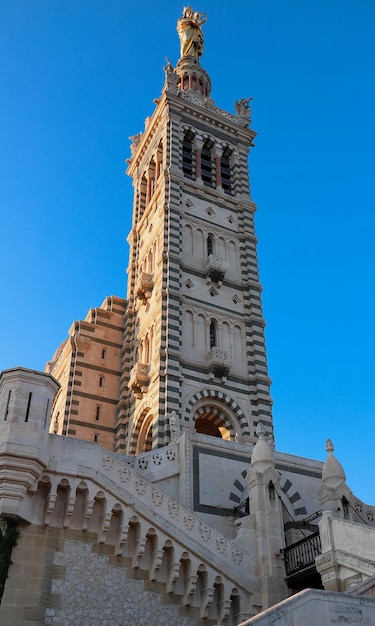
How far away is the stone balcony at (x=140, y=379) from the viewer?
32.4 m

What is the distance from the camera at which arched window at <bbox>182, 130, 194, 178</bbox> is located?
133ft

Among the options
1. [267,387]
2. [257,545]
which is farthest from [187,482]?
[267,387]

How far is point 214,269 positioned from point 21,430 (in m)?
19.3

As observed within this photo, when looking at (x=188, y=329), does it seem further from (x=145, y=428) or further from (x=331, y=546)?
(x=331, y=546)

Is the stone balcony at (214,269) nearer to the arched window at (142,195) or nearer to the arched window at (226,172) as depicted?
the arched window at (226,172)

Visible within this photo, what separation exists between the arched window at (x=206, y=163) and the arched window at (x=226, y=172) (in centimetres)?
90

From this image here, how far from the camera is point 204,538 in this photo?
1875 centimetres

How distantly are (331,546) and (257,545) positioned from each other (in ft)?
10.8

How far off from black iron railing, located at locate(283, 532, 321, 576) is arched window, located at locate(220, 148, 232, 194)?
26.7 meters

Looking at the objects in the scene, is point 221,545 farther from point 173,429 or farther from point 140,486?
point 173,429

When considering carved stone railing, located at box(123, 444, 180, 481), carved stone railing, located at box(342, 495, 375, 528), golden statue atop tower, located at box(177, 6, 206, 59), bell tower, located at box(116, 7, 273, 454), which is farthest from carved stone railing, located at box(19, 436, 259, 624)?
golden statue atop tower, located at box(177, 6, 206, 59)

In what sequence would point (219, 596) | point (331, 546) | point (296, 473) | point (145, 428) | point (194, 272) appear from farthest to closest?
point (194, 272)
point (145, 428)
point (296, 473)
point (219, 596)
point (331, 546)

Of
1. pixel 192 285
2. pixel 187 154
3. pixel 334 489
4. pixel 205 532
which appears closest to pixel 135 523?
pixel 205 532

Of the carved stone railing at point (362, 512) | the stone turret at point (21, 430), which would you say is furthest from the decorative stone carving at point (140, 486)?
the carved stone railing at point (362, 512)
